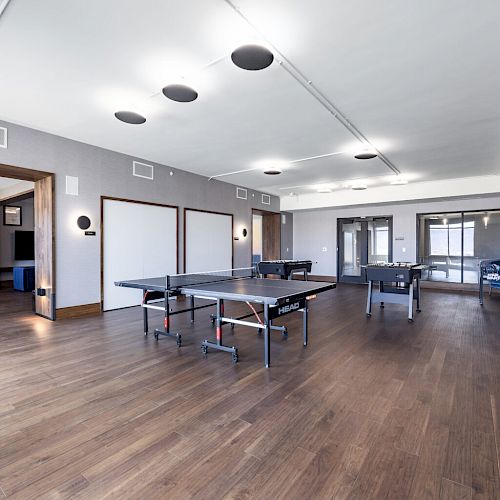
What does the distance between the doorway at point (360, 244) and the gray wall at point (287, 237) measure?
172cm

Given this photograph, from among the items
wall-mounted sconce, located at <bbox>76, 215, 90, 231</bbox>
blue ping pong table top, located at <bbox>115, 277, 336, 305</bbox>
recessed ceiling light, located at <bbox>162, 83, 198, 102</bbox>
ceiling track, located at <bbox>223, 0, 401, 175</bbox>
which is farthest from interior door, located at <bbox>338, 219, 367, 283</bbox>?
recessed ceiling light, located at <bbox>162, 83, 198, 102</bbox>

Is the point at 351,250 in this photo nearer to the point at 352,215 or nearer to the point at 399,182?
the point at 352,215

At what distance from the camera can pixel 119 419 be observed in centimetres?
222

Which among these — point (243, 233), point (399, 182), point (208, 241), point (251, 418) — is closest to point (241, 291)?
point (251, 418)

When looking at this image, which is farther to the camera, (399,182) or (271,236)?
(271,236)

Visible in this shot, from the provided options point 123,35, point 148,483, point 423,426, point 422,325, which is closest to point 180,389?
point 148,483

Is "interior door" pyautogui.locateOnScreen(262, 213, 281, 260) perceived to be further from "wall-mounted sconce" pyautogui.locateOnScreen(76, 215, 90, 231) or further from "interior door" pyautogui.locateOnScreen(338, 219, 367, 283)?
"wall-mounted sconce" pyautogui.locateOnScreen(76, 215, 90, 231)

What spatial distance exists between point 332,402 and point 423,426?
2.03 feet

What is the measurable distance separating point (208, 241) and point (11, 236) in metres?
6.67

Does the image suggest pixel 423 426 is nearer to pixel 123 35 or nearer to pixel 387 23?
pixel 387 23

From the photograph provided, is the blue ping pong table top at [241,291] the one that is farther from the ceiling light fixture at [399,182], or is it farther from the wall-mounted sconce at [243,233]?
the ceiling light fixture at [399,182]

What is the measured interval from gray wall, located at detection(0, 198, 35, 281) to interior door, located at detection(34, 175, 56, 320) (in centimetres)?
556

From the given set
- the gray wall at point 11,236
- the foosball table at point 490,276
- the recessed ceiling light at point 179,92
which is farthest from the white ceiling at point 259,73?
the gray wall at point 11,236

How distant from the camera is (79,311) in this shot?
545 cm
